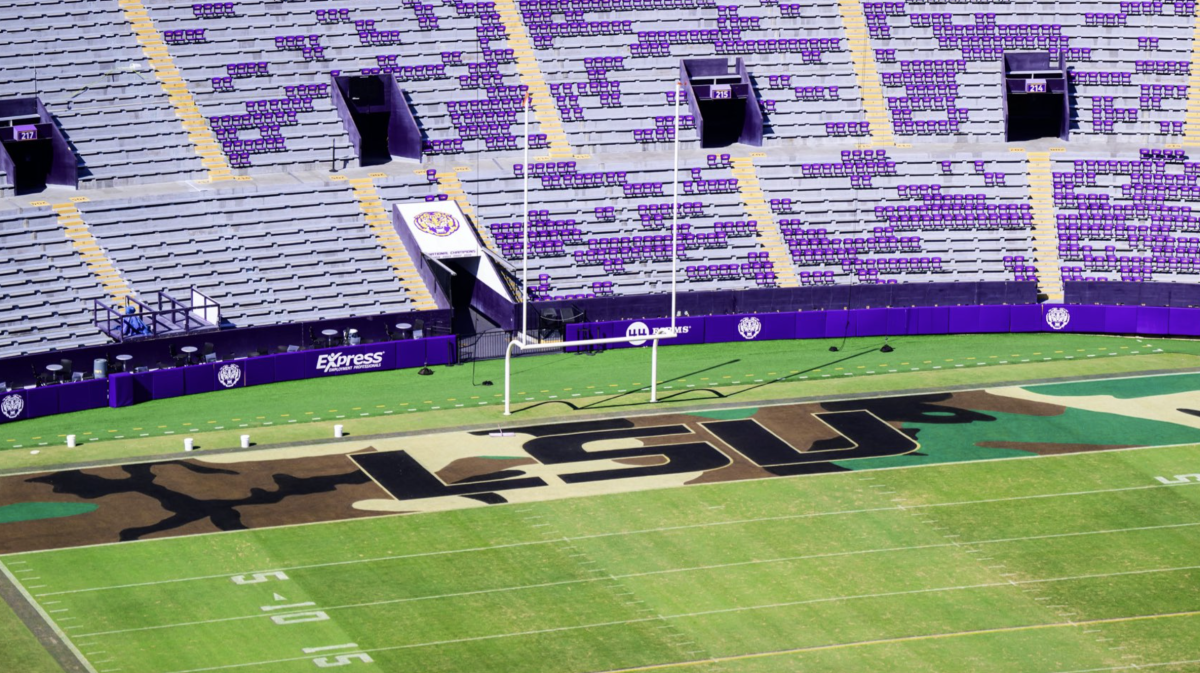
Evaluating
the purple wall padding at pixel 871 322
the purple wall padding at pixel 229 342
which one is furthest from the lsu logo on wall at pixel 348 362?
the purple wall padding at pixel 871 322

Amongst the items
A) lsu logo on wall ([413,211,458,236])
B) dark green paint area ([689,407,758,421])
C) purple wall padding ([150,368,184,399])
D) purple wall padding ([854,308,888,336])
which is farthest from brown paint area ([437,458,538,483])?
purple wall padding ([854,308,888,336])

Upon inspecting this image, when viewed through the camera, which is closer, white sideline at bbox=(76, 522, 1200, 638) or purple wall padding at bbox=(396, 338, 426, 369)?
white sideline at bbox=(76, 522, 1200, 638)

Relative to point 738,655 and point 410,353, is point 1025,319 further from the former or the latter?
point 738,655

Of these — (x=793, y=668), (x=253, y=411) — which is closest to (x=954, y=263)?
(x=253, y=411)

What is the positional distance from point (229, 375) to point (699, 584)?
23242mm

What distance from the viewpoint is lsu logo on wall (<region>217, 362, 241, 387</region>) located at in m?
65.1

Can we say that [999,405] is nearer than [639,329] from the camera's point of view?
Yes

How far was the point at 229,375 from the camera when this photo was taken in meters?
65.3

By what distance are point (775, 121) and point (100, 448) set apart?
3492cm

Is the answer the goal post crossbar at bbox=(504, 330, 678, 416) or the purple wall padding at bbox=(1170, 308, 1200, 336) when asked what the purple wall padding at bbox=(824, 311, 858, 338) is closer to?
the goal post crossbar at bbox=(504, 330, 678, 416)

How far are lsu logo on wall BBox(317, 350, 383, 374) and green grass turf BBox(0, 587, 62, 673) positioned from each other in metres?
22.2

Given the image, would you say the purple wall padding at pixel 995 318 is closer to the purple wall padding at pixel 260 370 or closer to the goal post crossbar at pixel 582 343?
the goal post crossbar at pixel 582 343

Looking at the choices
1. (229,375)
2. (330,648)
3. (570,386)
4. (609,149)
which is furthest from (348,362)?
(330,648)

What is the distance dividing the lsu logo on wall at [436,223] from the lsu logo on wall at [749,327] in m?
11.9
